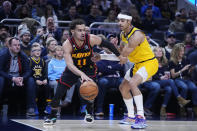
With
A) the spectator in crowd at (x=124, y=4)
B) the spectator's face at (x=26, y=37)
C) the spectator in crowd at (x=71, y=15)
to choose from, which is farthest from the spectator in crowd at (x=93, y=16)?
the spectator's face at (x=26, y=37)

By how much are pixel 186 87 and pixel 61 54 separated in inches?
127

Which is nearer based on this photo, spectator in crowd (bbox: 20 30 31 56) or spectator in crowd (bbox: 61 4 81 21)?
spectator in crowd (bbox: 20 30 31 56)

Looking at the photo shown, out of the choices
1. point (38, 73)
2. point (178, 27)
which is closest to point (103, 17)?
point (178, 27)

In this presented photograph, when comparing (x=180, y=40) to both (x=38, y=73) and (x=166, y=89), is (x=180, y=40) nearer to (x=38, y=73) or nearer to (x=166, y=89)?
(x=166, y=89)

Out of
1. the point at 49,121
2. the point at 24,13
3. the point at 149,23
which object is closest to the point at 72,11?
the point at 24,13

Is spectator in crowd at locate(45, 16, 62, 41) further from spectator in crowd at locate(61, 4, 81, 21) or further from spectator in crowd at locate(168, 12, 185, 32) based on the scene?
spectator in crowd at locate(168, 12, 185, 32)

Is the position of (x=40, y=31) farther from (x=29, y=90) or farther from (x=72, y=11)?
(x=72, y=11)

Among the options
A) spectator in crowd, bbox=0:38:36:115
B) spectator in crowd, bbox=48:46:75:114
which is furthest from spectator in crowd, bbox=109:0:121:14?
spectator in crowd, bbox=0:38:36:115

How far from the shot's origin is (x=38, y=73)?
32.3 feet

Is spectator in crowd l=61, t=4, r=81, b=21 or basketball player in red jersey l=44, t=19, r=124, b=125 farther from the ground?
spectator in crowd l=61, t=4, r=81, b=21

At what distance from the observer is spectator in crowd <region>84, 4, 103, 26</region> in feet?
43.9

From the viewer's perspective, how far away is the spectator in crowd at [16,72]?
9.38m

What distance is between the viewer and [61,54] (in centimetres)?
1004

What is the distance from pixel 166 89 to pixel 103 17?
13.8 ft
